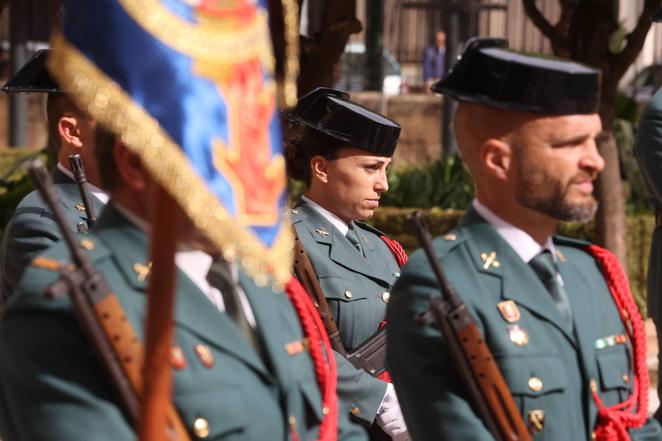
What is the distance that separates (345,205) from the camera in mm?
5840

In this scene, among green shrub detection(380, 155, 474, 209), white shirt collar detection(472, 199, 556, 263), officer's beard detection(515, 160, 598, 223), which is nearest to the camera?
officer's beard detection(515, 160, 598, 223)

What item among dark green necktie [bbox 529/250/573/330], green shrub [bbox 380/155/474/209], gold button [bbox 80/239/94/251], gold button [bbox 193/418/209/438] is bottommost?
green shrub [bbox 380/155/474/209]

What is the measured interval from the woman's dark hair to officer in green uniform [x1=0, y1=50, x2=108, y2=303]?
0.74 metres

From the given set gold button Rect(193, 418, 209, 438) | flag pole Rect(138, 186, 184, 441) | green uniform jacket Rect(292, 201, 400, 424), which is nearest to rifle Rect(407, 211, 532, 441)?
gold button Rect(193, 418, 209, 438)

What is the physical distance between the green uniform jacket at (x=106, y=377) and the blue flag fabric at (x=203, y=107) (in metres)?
0.50

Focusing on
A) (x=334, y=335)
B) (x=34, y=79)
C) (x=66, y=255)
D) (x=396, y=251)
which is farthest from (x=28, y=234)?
(x=66, y=255)

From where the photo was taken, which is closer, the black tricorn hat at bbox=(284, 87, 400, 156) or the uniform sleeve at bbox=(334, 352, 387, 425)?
the uniform sleeve at bbox=(334, 352, 387, 425)

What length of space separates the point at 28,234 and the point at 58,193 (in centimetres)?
36

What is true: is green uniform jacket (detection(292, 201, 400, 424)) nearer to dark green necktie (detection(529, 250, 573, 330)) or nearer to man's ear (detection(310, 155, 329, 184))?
man's ear (detection(310, 155, 329, 184))

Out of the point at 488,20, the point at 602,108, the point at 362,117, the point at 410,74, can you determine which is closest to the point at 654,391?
the point at 602,108

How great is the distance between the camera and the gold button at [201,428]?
3.16 meters

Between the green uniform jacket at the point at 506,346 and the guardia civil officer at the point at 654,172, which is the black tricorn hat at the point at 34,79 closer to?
the green uniform jacket at the point at 506,346

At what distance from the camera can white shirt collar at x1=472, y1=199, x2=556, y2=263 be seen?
3.94 meters

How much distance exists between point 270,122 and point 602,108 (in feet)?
27.3
